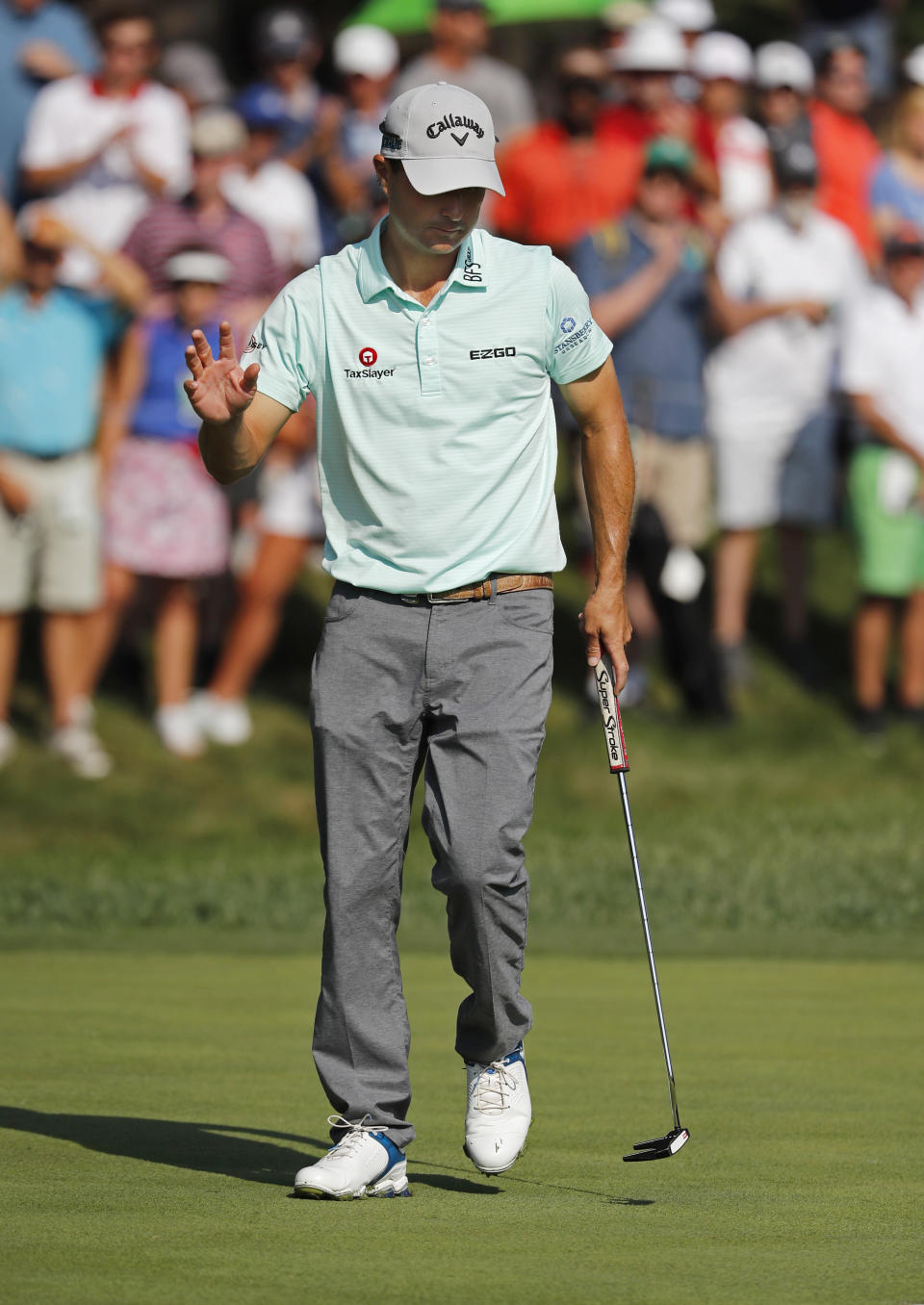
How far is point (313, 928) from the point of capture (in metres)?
9.18

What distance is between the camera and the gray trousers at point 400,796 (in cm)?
506

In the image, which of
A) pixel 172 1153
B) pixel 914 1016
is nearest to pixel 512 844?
pixel 172 1153

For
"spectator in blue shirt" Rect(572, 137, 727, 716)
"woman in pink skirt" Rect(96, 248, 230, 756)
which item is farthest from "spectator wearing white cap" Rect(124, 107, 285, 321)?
"spectator in blue shirt" Rect(572, 137, 727, 716)

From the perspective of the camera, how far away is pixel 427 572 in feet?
16.6

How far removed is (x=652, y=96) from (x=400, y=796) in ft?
30.2

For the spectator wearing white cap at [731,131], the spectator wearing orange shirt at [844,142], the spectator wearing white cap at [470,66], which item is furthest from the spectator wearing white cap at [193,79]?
the spectator wearing orange shirt at [844,142]

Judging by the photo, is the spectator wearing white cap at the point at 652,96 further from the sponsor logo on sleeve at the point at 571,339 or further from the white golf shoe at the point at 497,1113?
the white golf shoe at the point at 497,1113

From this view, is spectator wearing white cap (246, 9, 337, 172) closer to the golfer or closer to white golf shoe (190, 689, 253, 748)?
white golf shoe (190, 689, 253, 748)

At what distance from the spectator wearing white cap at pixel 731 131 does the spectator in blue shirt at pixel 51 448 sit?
4030 mm

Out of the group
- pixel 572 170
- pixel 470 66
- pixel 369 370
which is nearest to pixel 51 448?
pixel 572 170

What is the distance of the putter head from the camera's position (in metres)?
4.83

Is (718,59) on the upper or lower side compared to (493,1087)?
upper

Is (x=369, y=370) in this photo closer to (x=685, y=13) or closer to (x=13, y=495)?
(x=13, y=495)

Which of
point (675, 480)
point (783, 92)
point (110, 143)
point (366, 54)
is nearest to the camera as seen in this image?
point (110, 143)
